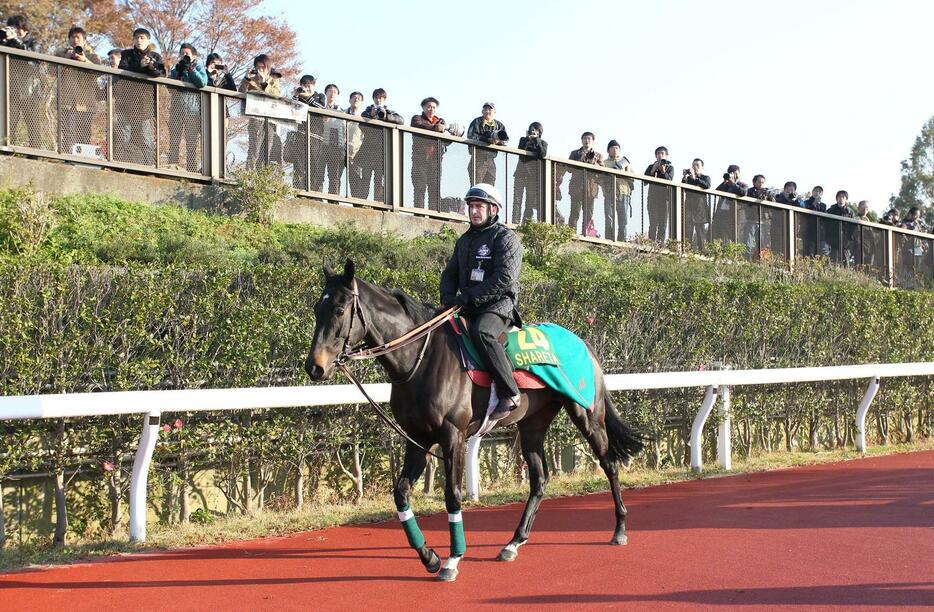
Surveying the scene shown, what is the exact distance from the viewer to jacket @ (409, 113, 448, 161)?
17250mm

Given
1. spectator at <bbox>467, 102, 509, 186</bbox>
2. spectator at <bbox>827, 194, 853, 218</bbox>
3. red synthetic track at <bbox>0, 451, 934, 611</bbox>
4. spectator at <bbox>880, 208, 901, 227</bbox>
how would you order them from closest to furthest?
1. red synthetic track at <bbox>0, 451, 934, 611</bbox>
2. spectator at <bbox>467, 102, 509, 186</bbox>
3. spectator at <bbox>827, 194, 853, 218</bbox>
4. spectator at <bbox>880, 208, 901, 227</bbox>

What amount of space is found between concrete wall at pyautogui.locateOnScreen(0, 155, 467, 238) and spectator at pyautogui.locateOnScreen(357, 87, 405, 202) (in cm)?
43

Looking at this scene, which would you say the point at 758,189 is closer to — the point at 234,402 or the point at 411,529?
the point at 234,402

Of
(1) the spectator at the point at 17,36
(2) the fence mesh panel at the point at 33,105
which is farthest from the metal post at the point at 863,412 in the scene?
(1) the spectator at the point at 17,36

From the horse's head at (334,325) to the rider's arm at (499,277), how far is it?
0.97 m

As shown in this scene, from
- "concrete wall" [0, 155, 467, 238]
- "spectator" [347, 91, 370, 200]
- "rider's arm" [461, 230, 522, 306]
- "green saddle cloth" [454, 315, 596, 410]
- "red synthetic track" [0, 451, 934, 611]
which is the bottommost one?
"red synthetic track" [0, 451, 934, 611]

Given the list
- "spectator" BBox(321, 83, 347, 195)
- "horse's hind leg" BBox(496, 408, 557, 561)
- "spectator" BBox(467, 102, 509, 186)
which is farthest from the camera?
"spectator" BBox(467, 102, 509, 186)

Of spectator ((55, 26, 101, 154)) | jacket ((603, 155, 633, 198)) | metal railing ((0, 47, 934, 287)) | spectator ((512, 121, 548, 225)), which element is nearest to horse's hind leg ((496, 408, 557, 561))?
metal railing ((0, 47, 934, 287))

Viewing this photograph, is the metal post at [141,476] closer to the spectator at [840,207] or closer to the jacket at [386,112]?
the jacket at [386,112]

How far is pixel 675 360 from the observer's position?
44.3ft

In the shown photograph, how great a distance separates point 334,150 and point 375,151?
779 millimetres

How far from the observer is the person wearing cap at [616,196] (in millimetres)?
20203

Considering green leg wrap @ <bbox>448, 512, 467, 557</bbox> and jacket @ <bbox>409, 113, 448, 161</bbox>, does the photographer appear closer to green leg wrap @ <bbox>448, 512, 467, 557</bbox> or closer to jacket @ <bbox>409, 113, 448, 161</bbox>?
jacket @ <bbox>409, 113, 448, 161</bbox>

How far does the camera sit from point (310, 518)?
31.3 feet
